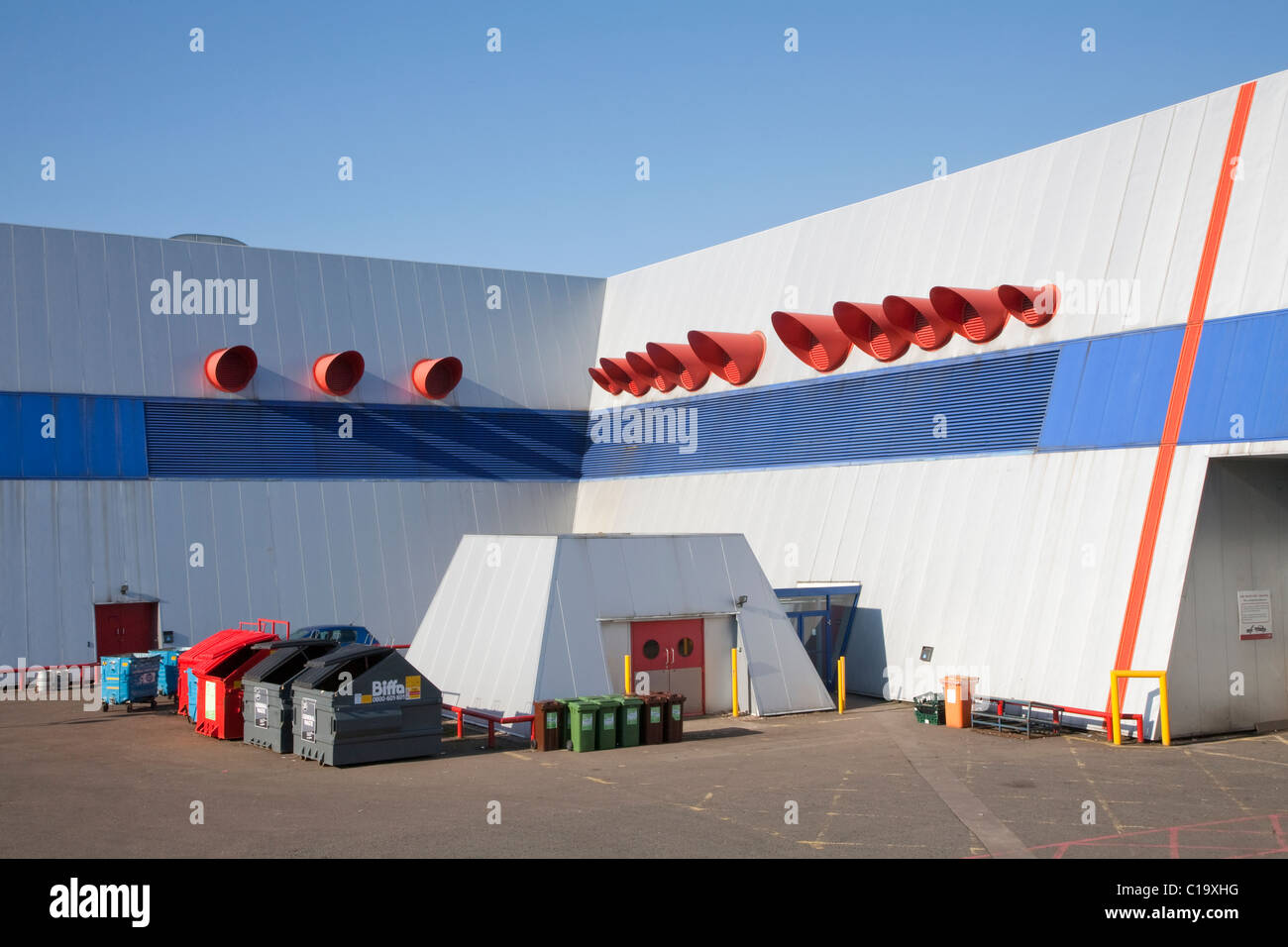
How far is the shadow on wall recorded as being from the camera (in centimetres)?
2533

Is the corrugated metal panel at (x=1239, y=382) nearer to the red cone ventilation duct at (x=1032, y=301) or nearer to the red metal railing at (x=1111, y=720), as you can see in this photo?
the red cone ventilation duct at (x=1032, y=301)

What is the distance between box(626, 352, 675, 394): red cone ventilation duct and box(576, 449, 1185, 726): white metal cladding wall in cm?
447

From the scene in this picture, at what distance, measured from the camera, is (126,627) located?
28.1 m

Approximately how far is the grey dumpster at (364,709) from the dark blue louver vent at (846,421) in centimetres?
1250

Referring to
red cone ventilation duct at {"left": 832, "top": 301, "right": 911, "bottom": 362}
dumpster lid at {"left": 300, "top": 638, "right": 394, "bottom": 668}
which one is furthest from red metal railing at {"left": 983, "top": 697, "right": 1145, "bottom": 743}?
dumpster lid at {"left": 300, "top": 638, "right": 394, "bottom": 668}

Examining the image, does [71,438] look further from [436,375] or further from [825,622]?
[825,622]

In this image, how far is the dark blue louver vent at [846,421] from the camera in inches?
951

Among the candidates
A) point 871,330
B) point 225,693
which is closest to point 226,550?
point 225,693

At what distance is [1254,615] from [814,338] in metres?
11.7

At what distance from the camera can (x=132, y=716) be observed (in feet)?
77.4

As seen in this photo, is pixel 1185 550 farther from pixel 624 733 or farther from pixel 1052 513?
pixel 624 733

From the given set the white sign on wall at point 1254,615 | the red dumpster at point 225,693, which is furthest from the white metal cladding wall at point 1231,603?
the red dumpster at point 225,693

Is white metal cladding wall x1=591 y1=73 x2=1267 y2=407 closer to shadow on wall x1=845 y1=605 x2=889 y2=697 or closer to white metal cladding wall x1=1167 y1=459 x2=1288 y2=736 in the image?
white metal cladding wall x1=1167 y1=459 x2=1288 y2=736

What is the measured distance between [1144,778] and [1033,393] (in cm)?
945
